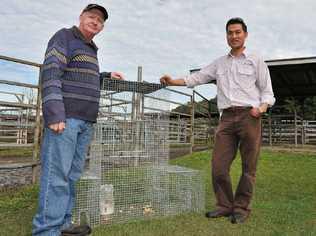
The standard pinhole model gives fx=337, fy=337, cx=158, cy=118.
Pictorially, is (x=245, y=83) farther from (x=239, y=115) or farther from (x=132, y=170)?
(x=132, y=170)

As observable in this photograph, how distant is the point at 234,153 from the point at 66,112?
5.38 ft

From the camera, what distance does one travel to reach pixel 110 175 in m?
2.80

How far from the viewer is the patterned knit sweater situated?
6.56ft

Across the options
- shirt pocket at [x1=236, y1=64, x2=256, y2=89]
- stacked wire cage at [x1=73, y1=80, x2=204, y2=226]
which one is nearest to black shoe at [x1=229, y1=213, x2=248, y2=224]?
stacked wire cage at [x1=73, y1=80, x2=204, y2=226]

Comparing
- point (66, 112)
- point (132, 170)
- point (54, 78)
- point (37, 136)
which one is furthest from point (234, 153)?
point (37, 136)

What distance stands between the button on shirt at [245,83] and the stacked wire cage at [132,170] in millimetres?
590

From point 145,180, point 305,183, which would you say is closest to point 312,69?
point 305,183

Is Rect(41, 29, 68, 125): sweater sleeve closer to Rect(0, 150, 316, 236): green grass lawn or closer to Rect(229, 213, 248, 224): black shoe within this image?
Rect(0, 150, 316, 236): green grass lawn

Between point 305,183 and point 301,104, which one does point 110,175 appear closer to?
point 305,183

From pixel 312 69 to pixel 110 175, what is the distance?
851 centimetres

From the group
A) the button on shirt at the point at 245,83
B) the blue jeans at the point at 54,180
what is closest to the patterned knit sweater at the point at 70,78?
the blue jeans at the point at 54,180

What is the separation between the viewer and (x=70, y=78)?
85.1 inches

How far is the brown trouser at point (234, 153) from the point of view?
2930 mm

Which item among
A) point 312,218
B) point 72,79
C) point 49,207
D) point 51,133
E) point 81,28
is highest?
point 81,28
